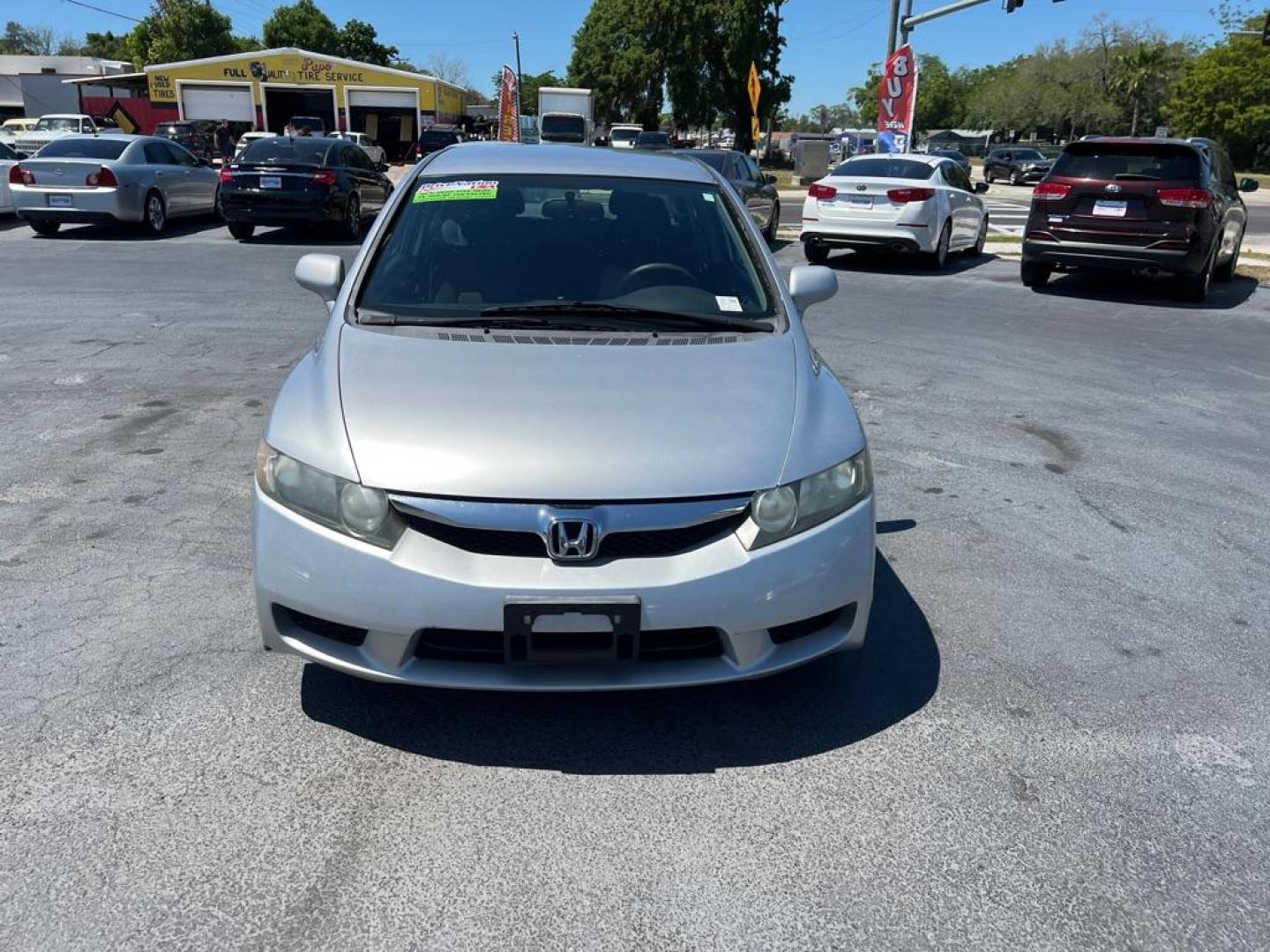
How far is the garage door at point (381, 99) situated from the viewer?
56969 millimetres

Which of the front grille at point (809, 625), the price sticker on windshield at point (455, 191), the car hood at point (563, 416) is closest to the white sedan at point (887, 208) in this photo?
the price sticker on windshield at point (455, 191)

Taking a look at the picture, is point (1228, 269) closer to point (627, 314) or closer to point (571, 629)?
point (627, 314)

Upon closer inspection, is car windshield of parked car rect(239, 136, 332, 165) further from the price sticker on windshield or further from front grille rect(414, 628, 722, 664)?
front grille rect(414, 628, 722, 664)

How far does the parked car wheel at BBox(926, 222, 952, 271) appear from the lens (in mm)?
14188

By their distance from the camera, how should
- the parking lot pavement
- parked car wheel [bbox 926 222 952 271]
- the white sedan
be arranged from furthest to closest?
parked car wheel [bbox 926 222 952 271]
the white sedan
the parking lot pavement

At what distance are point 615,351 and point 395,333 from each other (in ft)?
2.57

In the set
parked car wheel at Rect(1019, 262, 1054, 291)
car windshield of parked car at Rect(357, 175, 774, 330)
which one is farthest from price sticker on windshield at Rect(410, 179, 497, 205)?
parked car wheel at Rect(1019, 262, 1054, 291)

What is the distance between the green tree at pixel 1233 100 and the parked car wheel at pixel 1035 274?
5713cm

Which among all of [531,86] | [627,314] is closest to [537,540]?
[627,314]

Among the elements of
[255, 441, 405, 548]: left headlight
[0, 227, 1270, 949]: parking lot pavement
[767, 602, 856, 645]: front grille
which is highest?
[255, 441, 405, 548]: left headlight

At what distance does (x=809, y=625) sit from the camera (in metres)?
3.05

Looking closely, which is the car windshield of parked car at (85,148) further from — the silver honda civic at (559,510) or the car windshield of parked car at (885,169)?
the silver honda civic at (559,510)

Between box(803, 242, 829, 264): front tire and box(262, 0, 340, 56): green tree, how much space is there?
277ft

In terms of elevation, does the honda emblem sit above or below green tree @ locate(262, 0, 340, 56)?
below
